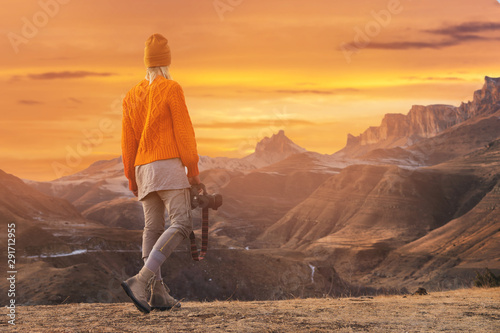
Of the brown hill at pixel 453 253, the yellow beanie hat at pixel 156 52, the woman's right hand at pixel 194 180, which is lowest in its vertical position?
the brown hill at pixel 453 253

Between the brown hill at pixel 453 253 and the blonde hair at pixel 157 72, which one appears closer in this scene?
the blonde hair at pixel 157 72

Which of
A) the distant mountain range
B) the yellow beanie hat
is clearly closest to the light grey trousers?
the yellow beanie hat

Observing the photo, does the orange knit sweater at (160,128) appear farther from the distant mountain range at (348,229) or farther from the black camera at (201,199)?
the distant mountain range at (348,229)

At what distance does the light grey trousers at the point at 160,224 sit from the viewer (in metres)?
7.46

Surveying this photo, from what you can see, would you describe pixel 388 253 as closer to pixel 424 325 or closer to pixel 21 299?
pixel 21 299

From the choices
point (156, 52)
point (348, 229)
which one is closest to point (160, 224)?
point (156, 52)

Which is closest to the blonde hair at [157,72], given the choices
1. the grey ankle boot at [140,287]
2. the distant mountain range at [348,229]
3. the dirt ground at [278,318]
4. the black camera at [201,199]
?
the black camera at [201,199]

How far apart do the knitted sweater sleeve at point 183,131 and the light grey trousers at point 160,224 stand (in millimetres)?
376

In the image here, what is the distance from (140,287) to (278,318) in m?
1.77

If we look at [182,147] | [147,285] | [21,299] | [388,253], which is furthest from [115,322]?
[388,253]

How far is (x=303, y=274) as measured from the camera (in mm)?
60188

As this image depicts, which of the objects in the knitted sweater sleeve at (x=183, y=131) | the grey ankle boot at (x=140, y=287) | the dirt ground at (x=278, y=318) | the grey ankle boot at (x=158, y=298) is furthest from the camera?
the grey ankle boot at (x=158, y=298)

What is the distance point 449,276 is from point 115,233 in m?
45.4

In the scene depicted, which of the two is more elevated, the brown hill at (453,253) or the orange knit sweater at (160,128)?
the orange knit sweater at (160,128)
